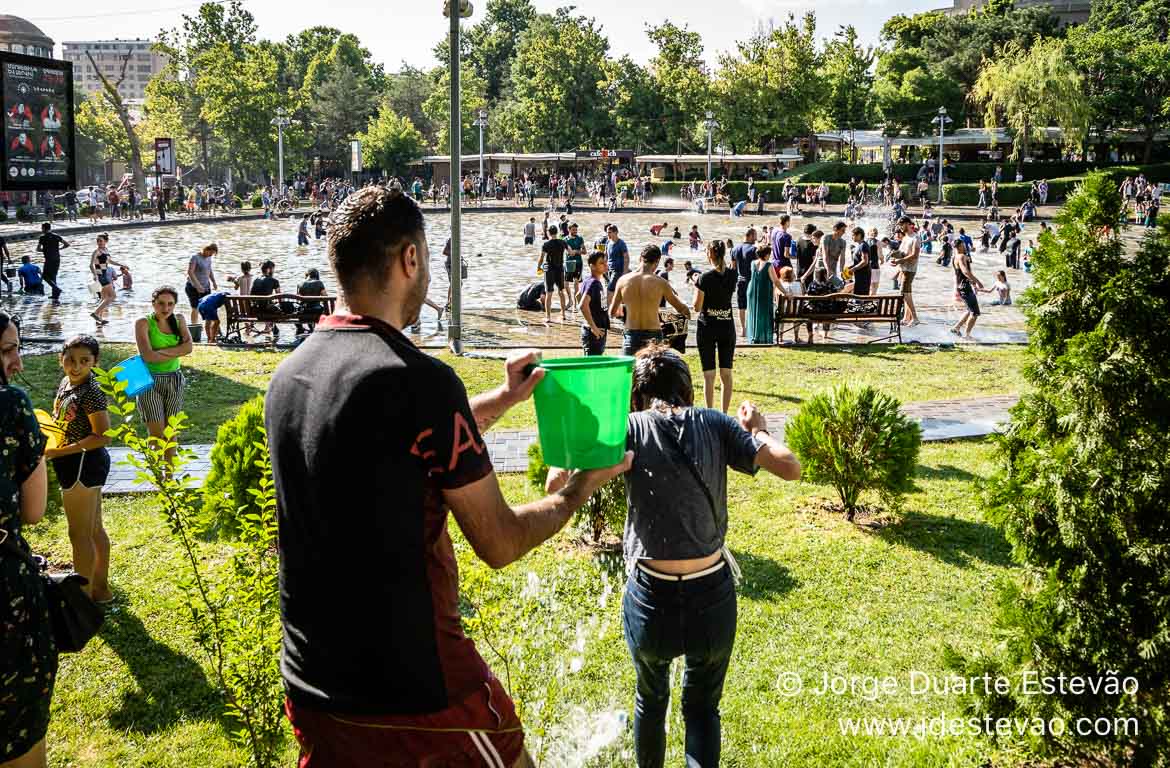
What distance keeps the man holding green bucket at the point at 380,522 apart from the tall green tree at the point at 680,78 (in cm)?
6861

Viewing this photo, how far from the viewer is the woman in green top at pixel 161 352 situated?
7914 millimetres

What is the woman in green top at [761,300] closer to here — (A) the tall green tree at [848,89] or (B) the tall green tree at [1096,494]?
(B) the tall green tree at [1096,494]

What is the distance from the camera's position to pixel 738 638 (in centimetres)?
546

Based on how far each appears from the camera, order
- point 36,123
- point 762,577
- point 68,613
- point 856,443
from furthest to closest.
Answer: point 36,123
point 856,443
point 762,577
point 68,613

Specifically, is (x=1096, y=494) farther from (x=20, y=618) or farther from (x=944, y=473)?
(x=944, y=473)

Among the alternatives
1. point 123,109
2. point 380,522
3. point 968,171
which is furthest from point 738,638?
point 123,109

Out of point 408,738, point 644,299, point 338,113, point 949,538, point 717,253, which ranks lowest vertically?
point 949,538

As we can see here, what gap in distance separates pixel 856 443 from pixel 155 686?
16.6 ft

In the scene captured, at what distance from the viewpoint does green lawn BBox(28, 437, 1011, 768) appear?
4.34 m

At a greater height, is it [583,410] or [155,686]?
[583,410]

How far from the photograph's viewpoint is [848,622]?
567 centimetres

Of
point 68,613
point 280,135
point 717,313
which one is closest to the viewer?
point 68,613

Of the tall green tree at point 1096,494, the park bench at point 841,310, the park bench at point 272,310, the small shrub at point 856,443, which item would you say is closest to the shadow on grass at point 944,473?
the small shrub at point 856,443

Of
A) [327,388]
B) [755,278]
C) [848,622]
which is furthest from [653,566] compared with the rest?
[755,278]
